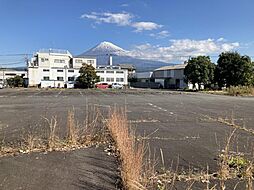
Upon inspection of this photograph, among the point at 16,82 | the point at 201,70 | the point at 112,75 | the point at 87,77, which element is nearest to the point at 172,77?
the point at 112,75

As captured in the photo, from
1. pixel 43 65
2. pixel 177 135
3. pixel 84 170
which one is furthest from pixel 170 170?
pixel 43 65

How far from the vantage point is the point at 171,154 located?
222 inches

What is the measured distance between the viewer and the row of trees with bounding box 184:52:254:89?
48.0m

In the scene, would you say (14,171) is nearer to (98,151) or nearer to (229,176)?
(98,151)

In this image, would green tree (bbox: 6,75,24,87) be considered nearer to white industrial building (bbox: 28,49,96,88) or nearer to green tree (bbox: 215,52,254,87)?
white industrial building (bbox: 28,49,96,88)

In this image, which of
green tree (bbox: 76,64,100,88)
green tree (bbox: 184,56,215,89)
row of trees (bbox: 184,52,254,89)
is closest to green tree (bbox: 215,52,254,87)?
row of trees (bbox: 184,52,254,89)

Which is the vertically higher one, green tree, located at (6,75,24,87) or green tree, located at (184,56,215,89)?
green tree, located at (184,56,215,89)

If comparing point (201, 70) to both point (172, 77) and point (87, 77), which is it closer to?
point (172, 77)

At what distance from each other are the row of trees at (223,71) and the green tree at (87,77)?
2114cm

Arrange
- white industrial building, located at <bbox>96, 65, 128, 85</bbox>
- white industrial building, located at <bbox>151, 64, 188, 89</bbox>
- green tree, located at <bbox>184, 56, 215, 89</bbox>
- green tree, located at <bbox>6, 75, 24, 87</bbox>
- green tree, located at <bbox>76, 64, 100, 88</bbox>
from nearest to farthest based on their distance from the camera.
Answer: green tree, located at <bbox>184, 56, 215, 89</bbox>
green tree, located at <bbox>76, 64, 100, 88</bbox>
white industrial building, located at <bbox>151, 64, 188, 89</bbox>
green tree, located at <bbox>6, 75, 24, 87</bbox>
white industrial building, located at <bbox>96, 65, 128, 85</bbox>

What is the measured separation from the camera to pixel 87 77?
61.8 metres

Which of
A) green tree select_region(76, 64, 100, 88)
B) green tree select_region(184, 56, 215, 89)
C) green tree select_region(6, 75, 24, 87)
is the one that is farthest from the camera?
green tree select_region(6, 75, 24, 87)

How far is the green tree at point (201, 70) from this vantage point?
50844mm

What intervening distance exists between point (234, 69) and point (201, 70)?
19.0 feet
